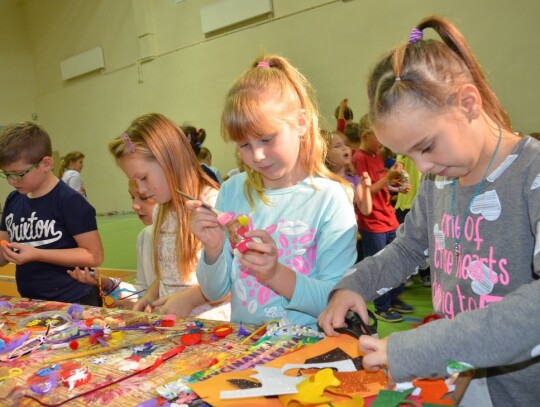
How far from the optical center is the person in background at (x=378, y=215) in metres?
3.05

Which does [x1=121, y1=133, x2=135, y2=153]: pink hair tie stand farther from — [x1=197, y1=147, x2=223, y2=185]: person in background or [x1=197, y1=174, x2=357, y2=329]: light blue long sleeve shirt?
[x1=197, y1=147, x2=223, y2=185]: person in background

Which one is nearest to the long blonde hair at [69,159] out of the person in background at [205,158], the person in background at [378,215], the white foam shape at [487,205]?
the person in background at [205,158]

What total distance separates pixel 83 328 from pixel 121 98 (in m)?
8.28

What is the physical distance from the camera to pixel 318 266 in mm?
1274

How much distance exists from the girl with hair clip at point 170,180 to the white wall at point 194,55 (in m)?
3.04

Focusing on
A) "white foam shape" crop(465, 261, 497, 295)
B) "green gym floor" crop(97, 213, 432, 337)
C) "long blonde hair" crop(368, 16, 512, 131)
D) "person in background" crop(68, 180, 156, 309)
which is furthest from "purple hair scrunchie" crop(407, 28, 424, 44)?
"green gym floor" crop(97, 213, 432, 337)

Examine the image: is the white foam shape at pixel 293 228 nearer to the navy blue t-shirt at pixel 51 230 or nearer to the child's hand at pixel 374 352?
the child's hand at pixel 374 352

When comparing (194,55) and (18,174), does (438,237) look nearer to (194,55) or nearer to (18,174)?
(18,174)

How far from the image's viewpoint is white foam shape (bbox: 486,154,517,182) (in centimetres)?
85

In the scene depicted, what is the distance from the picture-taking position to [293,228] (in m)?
1.29

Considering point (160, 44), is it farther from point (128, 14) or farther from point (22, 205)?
point (22, 205)

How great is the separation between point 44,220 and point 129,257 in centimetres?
361

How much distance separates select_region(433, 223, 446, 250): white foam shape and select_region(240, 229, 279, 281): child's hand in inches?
13.6

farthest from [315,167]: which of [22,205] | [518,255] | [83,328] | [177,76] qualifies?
[177,76]
